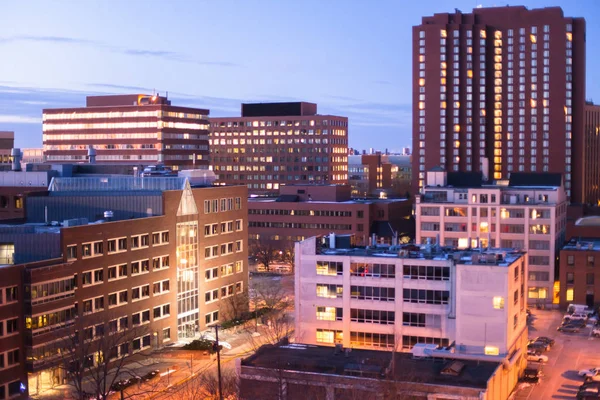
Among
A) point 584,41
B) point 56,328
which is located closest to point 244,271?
point 56,328

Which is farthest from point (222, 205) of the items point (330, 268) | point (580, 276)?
point (580, 276)

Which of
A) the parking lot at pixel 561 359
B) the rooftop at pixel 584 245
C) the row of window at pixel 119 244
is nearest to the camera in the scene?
the parking lot at pixel 561 359

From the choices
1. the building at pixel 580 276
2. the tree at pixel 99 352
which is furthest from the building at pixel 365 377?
the building at pixel 580 276

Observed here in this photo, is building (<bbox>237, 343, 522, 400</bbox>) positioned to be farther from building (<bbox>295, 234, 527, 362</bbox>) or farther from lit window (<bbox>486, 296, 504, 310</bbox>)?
building (<bbox>295, 234, 527, 362</bbox>)

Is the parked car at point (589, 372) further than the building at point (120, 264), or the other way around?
the parked car at point (589, 372)

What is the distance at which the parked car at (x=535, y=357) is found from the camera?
238 feet

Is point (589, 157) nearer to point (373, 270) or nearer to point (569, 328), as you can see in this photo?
point (569, 328)

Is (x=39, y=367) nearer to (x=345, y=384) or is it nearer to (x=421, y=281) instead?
(x=345, y=384)

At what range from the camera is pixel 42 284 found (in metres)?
61.5

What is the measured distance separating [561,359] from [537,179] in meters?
45.7

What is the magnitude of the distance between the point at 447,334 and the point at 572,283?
36552 millimetres

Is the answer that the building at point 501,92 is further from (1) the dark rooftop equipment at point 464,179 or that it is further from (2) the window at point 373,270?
(2) the window at point 373,270

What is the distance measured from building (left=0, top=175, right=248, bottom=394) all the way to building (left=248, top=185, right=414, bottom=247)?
38958 millimetres

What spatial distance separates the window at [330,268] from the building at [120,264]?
618 inches
